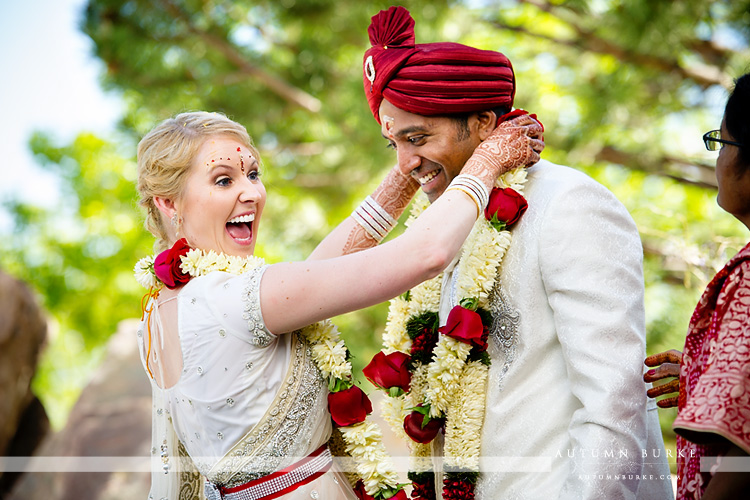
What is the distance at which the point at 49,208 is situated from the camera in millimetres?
19781

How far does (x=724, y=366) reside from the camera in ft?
5.26

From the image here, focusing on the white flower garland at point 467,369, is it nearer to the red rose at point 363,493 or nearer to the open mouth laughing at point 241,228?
the red rose at point 363,493

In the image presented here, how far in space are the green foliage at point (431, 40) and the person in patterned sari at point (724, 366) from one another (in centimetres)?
→ 197

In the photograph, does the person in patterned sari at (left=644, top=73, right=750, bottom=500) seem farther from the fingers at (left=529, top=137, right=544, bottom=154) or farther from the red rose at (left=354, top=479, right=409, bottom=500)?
the red rose at (left=354, top=479, right=409, bottom=500)

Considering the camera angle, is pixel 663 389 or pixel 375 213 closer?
pixel 663 389

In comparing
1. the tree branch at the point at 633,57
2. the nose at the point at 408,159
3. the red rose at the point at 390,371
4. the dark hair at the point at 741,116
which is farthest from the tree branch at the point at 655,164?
the dark hair at the point at 741,116

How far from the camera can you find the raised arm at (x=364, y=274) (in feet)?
6.64

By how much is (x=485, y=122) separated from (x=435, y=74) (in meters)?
0.25

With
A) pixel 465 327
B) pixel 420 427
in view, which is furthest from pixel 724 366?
pixel 420 427

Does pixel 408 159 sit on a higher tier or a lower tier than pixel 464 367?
higher

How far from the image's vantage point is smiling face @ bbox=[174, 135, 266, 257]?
95.5 inches

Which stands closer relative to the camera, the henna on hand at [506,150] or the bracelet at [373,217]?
the henna on hand at [506,150]

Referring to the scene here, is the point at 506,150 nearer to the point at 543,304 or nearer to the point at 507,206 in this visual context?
the point at 507,206

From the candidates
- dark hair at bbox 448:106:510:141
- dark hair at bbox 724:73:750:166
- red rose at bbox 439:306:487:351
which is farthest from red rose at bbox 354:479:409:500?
dark hair at bbox 724:73:750:166
